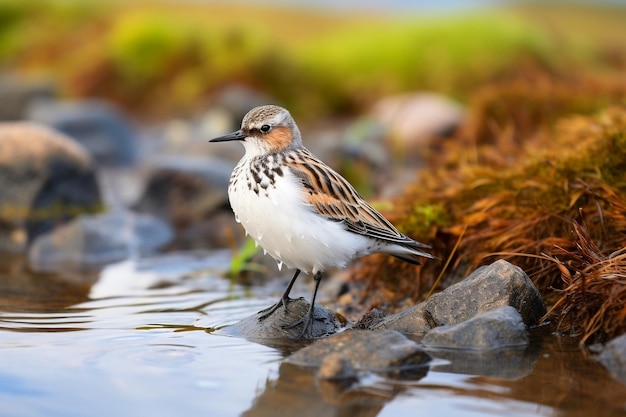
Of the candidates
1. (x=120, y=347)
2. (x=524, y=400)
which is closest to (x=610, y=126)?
(x=524, y=400)

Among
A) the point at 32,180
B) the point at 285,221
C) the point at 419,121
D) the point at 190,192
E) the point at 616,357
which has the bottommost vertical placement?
the point at 616,357

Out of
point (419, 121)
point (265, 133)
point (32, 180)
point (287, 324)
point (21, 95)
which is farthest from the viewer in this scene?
point (21, 95)

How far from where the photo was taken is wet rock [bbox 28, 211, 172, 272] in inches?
421

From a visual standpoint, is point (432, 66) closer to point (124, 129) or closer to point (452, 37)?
point (452, 37)

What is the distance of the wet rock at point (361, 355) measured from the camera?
18.5ft

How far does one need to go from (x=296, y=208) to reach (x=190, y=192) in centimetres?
695

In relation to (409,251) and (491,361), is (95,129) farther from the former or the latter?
(491,361)

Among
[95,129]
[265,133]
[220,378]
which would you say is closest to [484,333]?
[220,378]

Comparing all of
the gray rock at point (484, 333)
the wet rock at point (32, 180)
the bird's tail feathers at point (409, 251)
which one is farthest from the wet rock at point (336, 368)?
the wet rock at point (32, 180)

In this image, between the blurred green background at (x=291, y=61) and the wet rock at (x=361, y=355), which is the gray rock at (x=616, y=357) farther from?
the blurred green background at (x=291, y=61)

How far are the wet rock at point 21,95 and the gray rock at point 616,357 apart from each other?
17.4 metres

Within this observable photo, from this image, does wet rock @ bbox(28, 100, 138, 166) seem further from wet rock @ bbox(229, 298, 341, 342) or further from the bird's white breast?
the bird's white breast

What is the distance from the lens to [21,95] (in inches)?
826

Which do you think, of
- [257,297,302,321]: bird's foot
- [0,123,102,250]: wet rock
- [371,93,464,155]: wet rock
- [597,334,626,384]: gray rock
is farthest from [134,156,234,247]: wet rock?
[597,334,626,384]: gray rock
